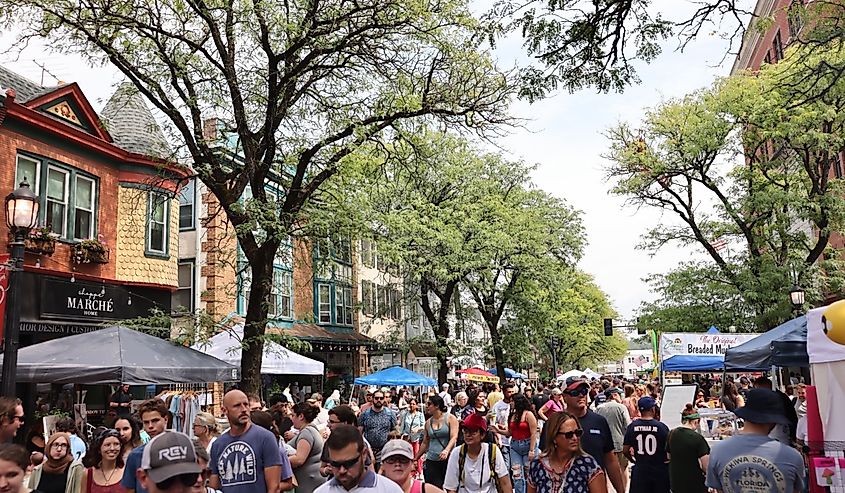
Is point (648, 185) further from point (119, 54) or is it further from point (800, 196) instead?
point (119, 54)

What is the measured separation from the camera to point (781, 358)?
11195 mm

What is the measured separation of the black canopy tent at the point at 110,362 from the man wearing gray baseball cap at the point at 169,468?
887cm

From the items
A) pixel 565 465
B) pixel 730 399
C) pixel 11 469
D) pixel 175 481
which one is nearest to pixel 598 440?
pixel 565 465

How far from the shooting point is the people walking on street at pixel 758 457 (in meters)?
5.24

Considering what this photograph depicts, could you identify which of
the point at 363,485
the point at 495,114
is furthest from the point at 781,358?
the point at 363,485

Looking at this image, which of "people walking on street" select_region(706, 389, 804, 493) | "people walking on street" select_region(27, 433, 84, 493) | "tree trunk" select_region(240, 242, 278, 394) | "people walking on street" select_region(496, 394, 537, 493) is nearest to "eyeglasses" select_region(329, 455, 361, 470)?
"people walking on street" select_region(706, 389, 804, 493)

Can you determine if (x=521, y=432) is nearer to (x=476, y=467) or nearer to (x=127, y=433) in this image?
(x=476, y=467)

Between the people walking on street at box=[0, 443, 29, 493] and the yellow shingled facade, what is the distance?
17.5 m

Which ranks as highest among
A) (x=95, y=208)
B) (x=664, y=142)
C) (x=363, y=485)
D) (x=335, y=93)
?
(x=664, y=142)

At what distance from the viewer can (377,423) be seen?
11555 millimetres

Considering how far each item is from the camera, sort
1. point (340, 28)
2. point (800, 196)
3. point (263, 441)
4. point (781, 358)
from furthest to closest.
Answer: point (800, 196) < point (340, 28) < point (781, 358) < point (263, 441)

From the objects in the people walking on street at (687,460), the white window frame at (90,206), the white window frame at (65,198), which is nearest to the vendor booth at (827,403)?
the people walking on street at (687,460)

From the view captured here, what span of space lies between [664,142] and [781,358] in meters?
23.3

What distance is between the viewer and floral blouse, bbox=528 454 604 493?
5562 mm
